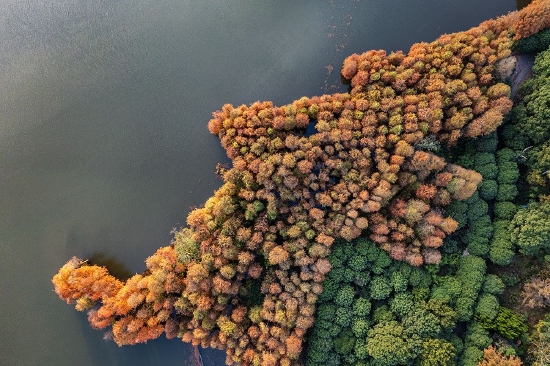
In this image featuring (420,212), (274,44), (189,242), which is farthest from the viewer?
(274,44)

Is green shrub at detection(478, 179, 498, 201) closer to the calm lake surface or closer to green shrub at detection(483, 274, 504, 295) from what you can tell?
green shrub at detection(483, 274, 504, 295)

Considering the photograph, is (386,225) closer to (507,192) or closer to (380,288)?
(380,288)

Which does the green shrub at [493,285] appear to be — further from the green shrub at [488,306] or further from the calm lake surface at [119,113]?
the calm lake surface at [119,113]

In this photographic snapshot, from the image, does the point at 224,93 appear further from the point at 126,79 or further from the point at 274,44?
the point at 126,79

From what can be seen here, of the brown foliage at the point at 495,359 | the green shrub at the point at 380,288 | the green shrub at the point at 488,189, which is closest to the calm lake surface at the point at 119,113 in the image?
the green shrub at the point at 488,189

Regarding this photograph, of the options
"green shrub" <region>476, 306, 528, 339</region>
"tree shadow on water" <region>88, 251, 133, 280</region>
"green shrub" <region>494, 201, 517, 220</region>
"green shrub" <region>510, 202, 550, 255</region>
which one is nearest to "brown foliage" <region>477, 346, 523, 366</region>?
"green shrub" <region>476, 306, 528, 339</region>

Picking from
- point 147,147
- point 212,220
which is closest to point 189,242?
point 212,220
